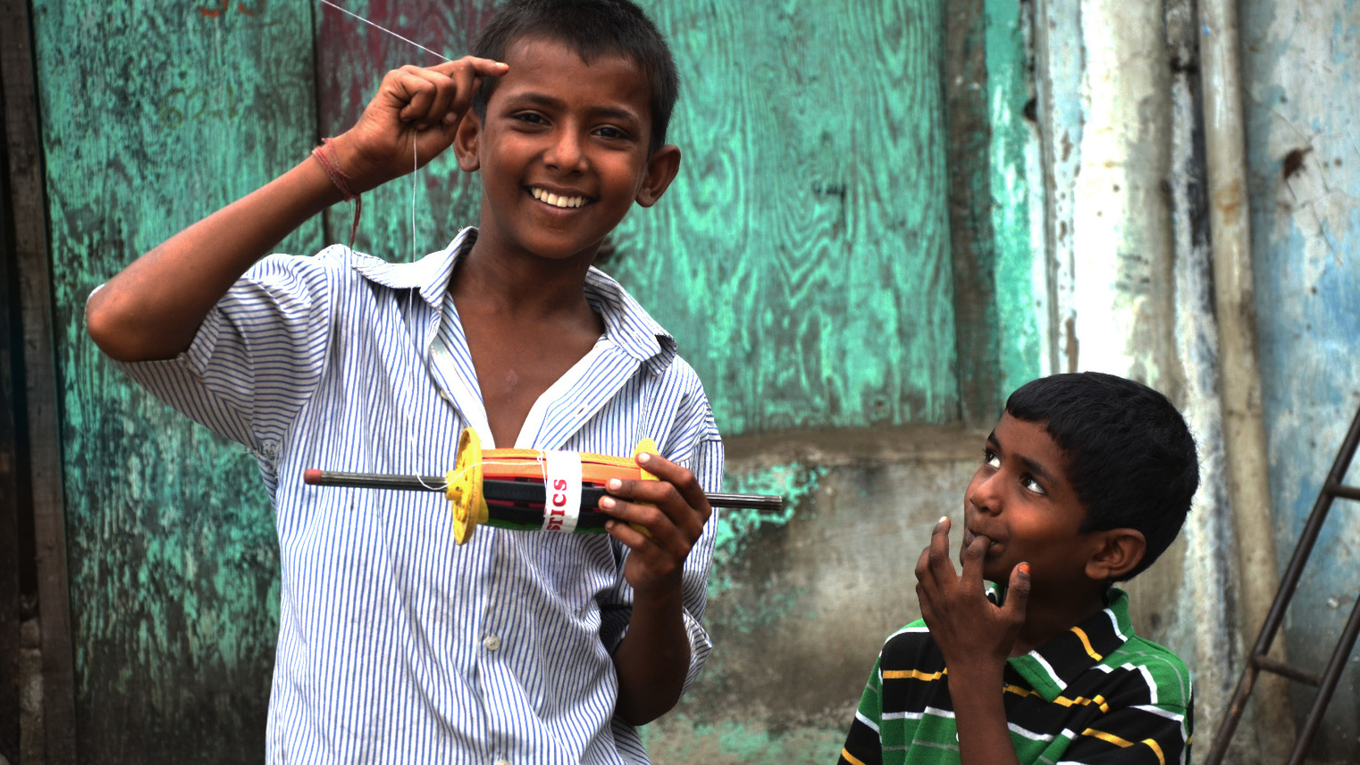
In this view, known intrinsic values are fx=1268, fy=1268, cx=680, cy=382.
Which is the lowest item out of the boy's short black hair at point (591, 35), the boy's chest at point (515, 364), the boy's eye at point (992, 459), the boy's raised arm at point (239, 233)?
the boy's eye at point (992, 459)

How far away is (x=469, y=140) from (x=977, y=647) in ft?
3.52

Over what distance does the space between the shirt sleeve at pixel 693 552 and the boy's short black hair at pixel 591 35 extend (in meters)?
0.43

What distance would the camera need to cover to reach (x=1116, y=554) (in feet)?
6.20

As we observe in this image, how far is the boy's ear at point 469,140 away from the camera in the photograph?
1.97m

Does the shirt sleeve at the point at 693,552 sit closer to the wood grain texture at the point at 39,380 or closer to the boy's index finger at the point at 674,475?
the boy's index finger at the point at 674,475

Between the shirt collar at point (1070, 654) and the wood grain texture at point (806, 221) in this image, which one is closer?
the shirt collar at point (1070, 654)

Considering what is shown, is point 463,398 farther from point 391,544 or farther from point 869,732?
point 869,732

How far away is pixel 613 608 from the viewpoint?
6.23 ft

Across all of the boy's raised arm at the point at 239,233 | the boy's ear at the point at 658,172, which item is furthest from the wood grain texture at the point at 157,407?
the boy's raised arm at the point at 239,233

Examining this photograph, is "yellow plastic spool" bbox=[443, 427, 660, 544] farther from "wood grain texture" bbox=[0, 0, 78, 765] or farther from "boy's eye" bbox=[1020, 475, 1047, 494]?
"wood grain texture" bbox=[0, 0, 78, 765]

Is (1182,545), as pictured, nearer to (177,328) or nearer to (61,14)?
(177,328)

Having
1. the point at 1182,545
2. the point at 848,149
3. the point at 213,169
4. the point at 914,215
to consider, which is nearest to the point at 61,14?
the point at 213,169

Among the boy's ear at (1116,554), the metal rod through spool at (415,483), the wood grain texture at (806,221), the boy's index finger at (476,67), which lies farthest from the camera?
the wood grain texture at (806,221)

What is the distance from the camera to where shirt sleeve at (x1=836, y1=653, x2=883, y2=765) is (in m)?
1.99
